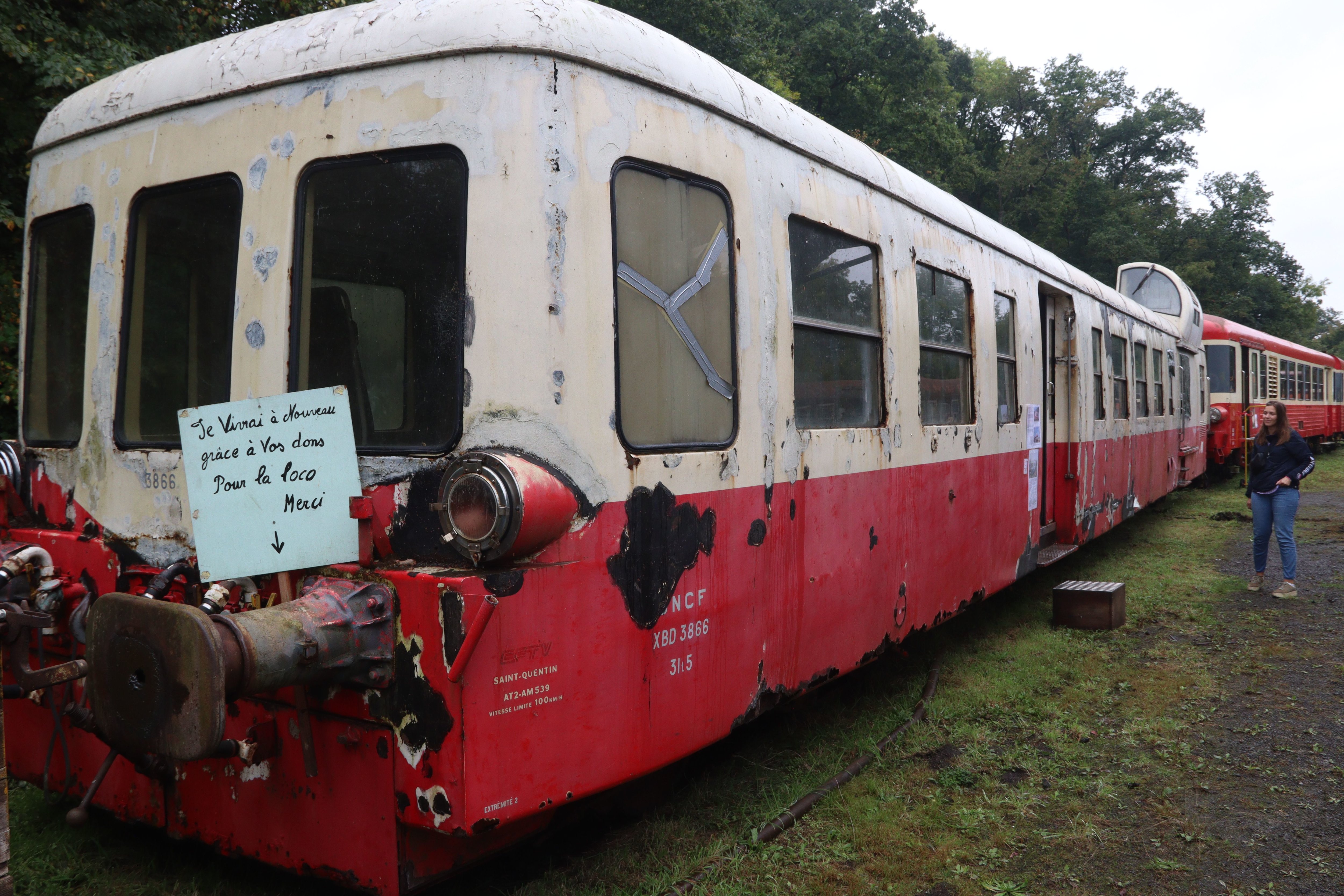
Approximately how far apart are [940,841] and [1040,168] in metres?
39.1

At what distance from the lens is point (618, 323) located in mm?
3000


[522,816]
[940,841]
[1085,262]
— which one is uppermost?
[1085,262]

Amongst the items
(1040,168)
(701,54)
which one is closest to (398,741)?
(701,54)

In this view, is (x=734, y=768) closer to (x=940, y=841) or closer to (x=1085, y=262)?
(x=940, y=841)

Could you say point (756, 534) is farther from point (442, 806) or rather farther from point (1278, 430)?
point (1278, 430)

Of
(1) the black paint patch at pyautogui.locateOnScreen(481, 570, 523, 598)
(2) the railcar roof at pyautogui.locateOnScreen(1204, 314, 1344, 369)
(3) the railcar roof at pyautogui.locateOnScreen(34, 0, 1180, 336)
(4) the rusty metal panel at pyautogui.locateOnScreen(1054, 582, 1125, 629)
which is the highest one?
(2) the railcar roof at pyautogui.locateOnScreen(1204, 314, 1344, 369)

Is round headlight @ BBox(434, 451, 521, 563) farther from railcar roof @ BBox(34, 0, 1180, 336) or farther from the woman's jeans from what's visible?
the woman's jeans

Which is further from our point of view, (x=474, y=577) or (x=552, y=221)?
(x=552, y=221)

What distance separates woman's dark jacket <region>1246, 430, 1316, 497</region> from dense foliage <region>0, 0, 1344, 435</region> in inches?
371

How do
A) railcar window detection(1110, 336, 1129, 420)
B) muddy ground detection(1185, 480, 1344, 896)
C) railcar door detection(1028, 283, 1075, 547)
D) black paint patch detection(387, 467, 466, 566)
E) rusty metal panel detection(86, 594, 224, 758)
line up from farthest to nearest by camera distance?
railcar window detection(1110, 336, 1129, 420), railcar door detection(1028, 283, 1075, 547), muddy ground detection(1185, 480, 1344, 896), black paint patch detection(387, 467, 466, 566), rusty metal panel detection(86, 594, 224, 758)

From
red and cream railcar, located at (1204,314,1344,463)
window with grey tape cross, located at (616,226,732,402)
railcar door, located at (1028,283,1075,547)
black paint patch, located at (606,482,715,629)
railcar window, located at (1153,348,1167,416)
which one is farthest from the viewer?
red and cream railcar, located at (1204,314,1344,463)

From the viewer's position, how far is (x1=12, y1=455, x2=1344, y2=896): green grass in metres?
3.30

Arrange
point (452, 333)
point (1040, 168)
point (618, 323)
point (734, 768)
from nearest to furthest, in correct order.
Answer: point (452, 333) → point (618, 323) → point (734, 768) → point (1040, 168)

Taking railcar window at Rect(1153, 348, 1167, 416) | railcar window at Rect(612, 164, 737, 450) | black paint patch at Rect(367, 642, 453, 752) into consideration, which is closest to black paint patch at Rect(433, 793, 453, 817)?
black paint patch at Rect(367, 642, 453, 752)
